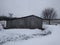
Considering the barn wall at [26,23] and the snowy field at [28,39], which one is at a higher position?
the barn wall at [26,23]

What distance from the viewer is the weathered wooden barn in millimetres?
4879

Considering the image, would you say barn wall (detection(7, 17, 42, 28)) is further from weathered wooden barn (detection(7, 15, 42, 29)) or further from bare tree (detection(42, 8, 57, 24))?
bare tree (detection(42, 8, 57, 24))

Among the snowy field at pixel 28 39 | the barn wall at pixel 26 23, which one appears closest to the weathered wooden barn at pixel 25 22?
the barn wall at pixel 26 23

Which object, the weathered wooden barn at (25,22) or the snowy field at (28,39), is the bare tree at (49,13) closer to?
the weathered wooden barn at (25,22)

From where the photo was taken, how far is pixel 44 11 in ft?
27.9

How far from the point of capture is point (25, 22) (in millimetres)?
4930

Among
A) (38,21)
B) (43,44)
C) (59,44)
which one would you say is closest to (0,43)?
(43,44)

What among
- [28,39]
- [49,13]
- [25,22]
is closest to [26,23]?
[25,22]

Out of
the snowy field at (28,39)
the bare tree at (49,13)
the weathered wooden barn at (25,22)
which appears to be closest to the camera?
the snowy field at (28,39)

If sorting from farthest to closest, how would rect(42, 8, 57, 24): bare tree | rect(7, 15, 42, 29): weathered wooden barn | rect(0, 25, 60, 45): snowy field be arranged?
rect(42, 8, 57, 24): bare tree → rect(7, 15, 42, 29): weathered wooden barn → rect(0, 25, 60, 45): snowy field

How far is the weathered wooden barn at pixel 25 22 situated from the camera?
4.88 m

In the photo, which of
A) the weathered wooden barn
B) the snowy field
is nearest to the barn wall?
the weathered wooden barn

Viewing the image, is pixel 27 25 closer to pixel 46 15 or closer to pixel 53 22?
pixel 53 22

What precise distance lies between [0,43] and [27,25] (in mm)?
3362
